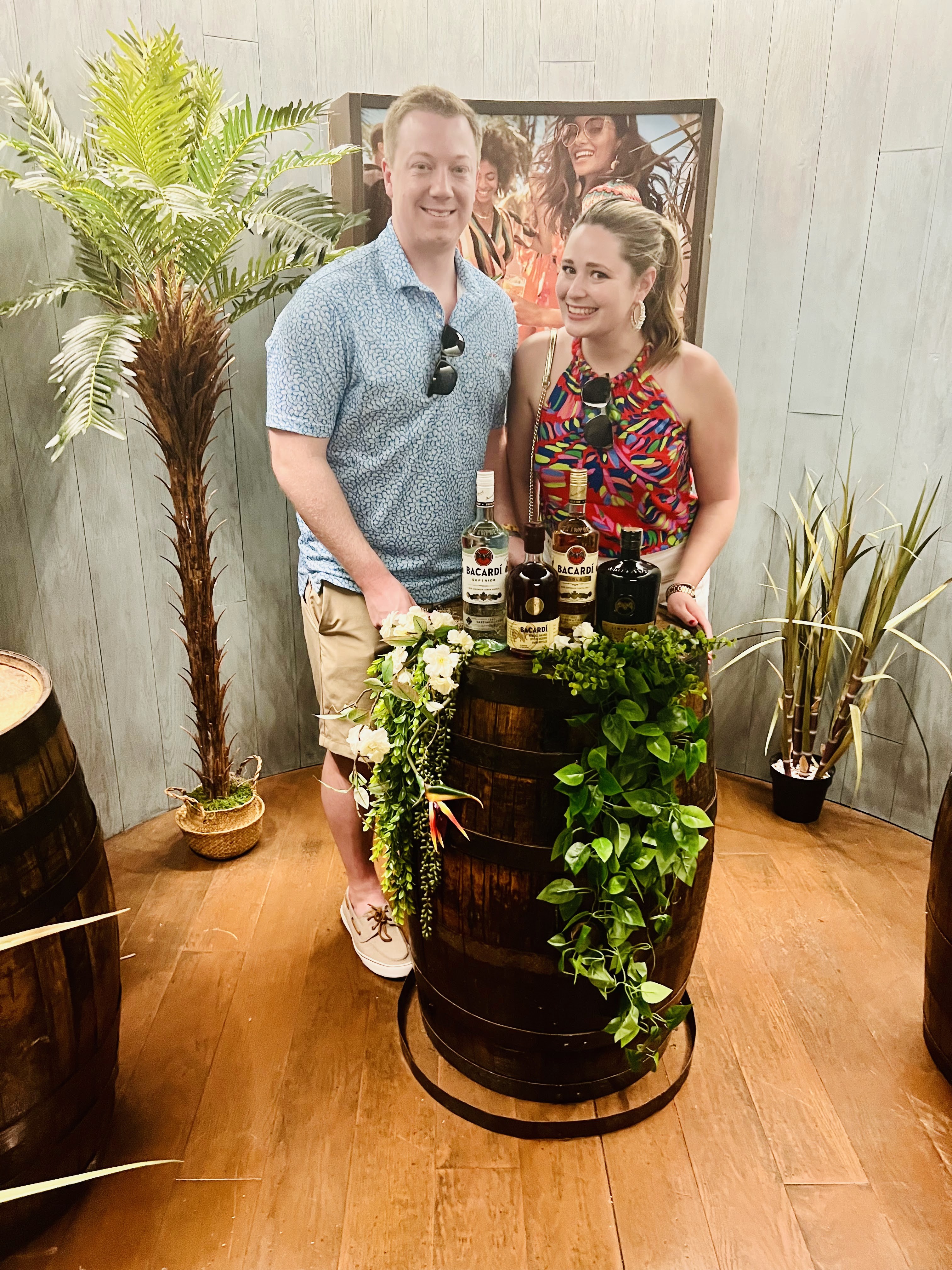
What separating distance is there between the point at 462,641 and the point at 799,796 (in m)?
1.70

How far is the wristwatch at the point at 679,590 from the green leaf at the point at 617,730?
0.50 metres

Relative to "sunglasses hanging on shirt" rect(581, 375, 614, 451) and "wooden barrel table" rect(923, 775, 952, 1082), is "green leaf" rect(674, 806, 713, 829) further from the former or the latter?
"sunglasses hanging on shirt" rect(581, 375, 614, 451)

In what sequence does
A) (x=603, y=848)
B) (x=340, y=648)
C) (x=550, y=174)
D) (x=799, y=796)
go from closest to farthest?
1. (x=603, y=848)
2. (x=340, y=648)
3. (x=550, y=174)
4. (x=799, y=796)

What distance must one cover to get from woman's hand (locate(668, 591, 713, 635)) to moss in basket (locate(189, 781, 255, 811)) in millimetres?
1450

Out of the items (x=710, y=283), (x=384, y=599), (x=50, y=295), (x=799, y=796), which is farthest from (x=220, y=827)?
(x=710, y=283)

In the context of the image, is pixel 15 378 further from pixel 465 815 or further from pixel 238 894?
pixel 465 815

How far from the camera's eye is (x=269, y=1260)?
4.93 ft

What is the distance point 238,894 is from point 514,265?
1.92 meters

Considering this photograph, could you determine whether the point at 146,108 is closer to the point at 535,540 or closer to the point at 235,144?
the point at 235,144

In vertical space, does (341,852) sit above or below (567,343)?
below

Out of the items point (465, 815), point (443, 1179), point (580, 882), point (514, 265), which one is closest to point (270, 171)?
point (514, 265)

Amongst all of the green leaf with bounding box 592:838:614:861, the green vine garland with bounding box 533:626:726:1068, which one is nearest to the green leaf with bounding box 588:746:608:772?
the green vine garland with bounding box 533:626:726:1068

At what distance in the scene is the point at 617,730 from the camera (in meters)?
1.47

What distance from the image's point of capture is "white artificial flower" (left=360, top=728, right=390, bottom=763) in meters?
1.62
